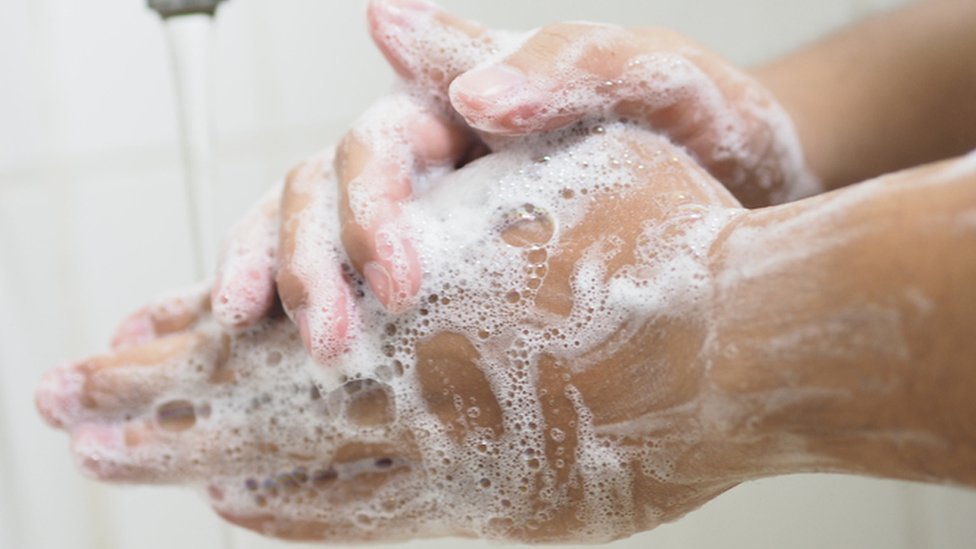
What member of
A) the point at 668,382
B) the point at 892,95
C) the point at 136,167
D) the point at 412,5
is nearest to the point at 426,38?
the point at 412,5

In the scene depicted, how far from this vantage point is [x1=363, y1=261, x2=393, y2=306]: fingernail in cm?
56

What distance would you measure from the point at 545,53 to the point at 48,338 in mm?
818

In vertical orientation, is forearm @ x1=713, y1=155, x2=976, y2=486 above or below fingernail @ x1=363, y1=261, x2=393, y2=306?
above


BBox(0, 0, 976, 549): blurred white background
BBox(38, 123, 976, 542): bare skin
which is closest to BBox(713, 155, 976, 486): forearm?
BBox(38, 123, 976, 542): bare skin

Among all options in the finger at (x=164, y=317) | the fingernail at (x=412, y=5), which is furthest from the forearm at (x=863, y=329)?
the finger at (x=164, y=317)

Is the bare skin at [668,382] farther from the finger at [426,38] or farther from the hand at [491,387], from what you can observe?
the finger at [426,38]

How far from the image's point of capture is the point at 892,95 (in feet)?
2.58

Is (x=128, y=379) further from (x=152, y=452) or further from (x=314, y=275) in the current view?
(x=314, y=275)

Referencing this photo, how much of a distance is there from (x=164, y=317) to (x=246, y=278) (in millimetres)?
137

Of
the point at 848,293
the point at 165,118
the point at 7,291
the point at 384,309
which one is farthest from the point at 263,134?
the point at 848,293

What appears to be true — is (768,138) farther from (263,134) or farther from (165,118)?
(165,118)

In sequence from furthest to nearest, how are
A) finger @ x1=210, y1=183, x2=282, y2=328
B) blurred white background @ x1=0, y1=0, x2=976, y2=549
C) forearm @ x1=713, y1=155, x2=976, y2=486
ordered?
blurred white background @ x1=0, y1=0, x2=976, y2=549 < finger @ x1=210, y1=183, x2=282, y2=328 < forearm @ x1=713, y1=155, x2=976, y2=486

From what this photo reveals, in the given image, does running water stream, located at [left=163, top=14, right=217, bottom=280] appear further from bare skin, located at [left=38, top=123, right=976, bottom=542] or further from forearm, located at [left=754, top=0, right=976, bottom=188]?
forearm, located at [left=754, top=0, right=976, bottom=188]

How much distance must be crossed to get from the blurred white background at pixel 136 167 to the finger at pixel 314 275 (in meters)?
0.44
